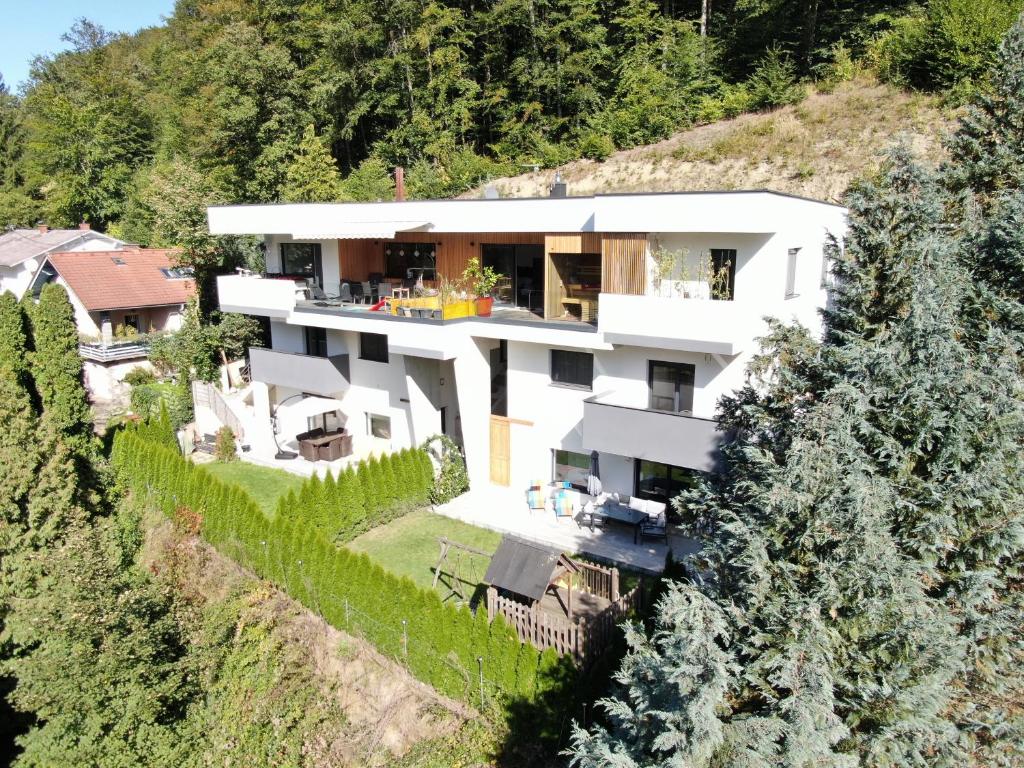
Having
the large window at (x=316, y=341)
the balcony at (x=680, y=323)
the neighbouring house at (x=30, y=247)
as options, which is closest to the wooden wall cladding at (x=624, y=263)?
the balcony at (x=680, y=323)

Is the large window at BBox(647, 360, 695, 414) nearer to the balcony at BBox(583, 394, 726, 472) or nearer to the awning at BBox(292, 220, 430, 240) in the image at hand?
the balcony at BBox(583, 394, 726, 472)

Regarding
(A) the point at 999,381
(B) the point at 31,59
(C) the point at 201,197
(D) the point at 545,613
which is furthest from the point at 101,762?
(B) the point at 31,59

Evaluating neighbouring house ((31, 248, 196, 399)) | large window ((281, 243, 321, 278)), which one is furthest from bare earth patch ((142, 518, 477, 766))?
neighbouring house ((31, 248, 196, 399))

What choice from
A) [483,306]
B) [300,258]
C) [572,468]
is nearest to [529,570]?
[572,468]

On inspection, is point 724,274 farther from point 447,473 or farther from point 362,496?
point 362,496

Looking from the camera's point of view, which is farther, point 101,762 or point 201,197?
point 201,197

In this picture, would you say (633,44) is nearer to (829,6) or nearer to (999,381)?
(829,6)
